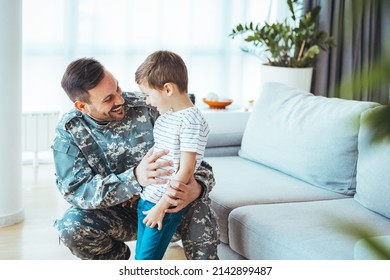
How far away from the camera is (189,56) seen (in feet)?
15.3

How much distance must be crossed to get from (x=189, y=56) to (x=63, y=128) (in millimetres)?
2637

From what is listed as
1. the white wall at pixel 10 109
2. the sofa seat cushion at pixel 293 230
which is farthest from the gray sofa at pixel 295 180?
the white wall at pixel 10 109

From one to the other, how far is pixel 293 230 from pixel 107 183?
61cm

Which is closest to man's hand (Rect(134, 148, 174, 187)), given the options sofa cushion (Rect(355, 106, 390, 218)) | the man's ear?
the man's ear

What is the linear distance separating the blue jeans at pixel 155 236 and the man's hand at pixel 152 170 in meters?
0.08

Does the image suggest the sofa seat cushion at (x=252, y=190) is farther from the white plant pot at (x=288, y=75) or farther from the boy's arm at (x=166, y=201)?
the white plant pot at (x=288, y=75)

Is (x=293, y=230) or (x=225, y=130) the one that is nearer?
(x=293, y=230)

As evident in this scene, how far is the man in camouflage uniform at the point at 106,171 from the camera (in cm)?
206

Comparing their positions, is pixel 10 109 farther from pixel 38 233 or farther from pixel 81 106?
pixel 81 106

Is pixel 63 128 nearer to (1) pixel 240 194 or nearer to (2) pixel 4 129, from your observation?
(1) pixel 240 194

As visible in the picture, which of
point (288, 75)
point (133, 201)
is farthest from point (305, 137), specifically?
point (288, 75)

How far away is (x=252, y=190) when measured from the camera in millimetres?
2510

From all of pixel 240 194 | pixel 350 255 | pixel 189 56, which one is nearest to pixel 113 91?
pixel 240 194

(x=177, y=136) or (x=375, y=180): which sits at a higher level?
(x=177, y=136)
